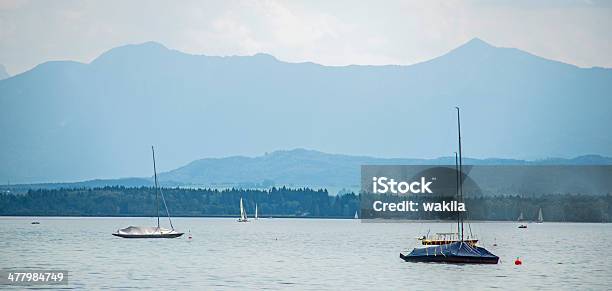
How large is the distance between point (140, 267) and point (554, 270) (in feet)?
137

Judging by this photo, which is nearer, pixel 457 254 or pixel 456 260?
pixel 457 254

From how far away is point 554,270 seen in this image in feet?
382

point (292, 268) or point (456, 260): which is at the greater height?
point (456, 260)

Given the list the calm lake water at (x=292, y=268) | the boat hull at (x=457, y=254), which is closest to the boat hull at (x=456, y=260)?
the boat hull at (x=457, y=254)

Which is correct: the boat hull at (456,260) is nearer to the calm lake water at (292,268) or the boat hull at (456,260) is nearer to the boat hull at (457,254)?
the boat hull at (457,254)

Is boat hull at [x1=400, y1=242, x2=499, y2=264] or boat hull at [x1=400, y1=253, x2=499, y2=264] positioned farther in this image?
boat hull at [x1=400, y1=253, x2=499, y2=264]

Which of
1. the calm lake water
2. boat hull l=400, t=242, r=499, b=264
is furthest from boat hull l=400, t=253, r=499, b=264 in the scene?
the calm lake water

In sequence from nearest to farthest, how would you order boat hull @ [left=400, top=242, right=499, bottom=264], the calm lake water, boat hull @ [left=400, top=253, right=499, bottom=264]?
1. the calm lake water
2. boat hull @ [left=400, top=242, right=499, bottom=264]
3. boat hull @ [left=400, top=253, right=499, bottom=264]

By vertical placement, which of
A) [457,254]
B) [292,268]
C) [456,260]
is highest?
[457,254]

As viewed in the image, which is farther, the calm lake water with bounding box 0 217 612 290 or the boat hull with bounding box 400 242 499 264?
the boat hull with bounding box 400 242 499 264

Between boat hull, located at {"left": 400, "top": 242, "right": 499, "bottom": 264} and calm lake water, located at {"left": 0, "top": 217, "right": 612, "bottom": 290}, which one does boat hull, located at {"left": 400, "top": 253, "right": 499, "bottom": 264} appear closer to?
boat hull, located at {"left": 400, "top": 242, "right": 499, "bottom": 264}

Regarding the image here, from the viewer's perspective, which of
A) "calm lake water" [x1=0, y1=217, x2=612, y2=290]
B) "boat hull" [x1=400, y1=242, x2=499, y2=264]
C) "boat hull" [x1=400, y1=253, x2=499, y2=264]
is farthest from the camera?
"boat hull" [x1=400, y1=253, x2=499, y2=264]

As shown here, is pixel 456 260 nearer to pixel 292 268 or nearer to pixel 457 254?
pixel 457 254

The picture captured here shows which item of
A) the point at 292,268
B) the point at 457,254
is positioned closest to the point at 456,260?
the point at 457,254
